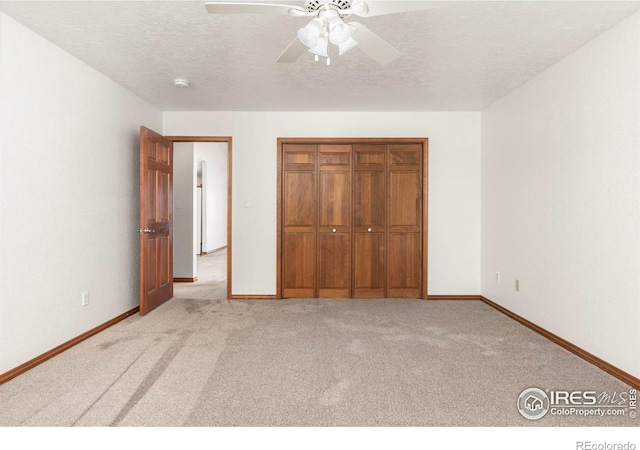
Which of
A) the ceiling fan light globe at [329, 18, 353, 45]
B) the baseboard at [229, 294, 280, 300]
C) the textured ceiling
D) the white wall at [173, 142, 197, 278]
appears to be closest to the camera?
the ceiling fan light globe at [329, 18, 353, 45]

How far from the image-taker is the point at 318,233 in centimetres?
459

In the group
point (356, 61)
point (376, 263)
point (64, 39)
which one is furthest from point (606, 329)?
point (64, 39)

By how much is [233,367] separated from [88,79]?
2782 millimetres

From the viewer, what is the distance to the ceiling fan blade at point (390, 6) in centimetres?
163

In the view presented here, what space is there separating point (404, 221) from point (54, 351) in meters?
3.76

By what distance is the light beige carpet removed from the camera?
189cm

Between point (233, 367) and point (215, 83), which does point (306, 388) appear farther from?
point (215, 83)

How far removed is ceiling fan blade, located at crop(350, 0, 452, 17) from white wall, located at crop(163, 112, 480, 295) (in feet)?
9.27

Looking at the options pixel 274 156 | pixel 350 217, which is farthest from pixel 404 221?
pixel 274 156

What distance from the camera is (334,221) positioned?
4.59 m

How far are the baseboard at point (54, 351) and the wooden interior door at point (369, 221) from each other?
2.71 m

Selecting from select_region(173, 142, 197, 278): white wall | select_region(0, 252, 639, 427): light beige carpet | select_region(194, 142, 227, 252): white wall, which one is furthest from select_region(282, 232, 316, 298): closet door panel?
select_region(194, 142, 227, 252): white wall
